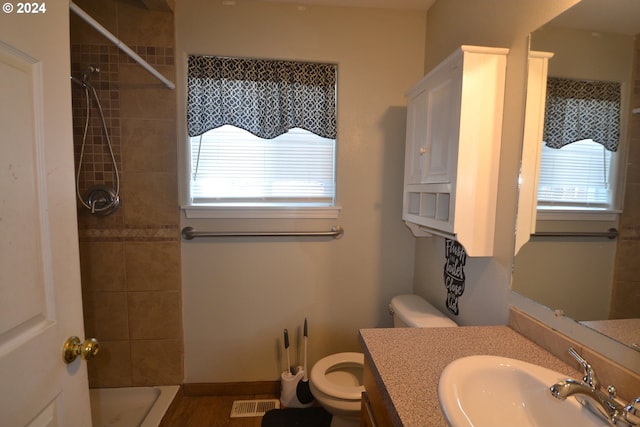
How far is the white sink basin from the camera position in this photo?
0.66 m

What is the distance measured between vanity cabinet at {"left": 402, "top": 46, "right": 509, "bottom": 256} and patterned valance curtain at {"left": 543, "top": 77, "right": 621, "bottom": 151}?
0.20m

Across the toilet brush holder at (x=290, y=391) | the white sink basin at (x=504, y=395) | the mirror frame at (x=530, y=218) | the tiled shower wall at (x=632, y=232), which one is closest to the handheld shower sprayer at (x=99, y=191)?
the toilet brush holder at (x=290, y=391)

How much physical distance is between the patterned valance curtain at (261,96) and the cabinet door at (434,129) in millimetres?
550

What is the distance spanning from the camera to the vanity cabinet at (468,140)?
1.07 meters

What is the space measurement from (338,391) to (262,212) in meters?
1.05

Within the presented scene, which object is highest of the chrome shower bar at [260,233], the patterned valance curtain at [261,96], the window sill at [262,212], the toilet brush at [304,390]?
the patterned valance curtain at [261,96]

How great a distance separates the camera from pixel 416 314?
1.47 meters

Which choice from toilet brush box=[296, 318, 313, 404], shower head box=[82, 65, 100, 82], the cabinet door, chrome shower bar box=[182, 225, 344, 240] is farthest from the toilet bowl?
shower head box=[82, 65, 100, 82]

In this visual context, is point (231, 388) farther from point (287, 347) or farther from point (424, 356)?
point (424, 356)

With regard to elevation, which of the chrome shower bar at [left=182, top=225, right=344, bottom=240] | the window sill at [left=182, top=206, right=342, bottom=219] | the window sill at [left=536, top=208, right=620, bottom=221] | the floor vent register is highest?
the window sill at [left=536, top=208, right=620, bottom=221]

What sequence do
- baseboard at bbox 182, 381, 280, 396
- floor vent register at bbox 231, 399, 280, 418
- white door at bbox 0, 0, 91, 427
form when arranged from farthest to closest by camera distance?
1. baseboard at bbox 182, 381, 280, 396
2. floor vent register at bbox 231, 399, 280, 418
3. white door at bbox 0, 0, 91, 427

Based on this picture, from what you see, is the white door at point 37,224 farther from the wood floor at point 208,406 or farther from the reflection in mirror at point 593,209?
the reflection in mirror at point 593,209

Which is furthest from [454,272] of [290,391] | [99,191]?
[99,191]

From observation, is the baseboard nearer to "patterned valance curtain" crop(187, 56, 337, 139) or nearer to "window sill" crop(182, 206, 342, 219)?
"window sill" crop(182, 206, 342, 219)
